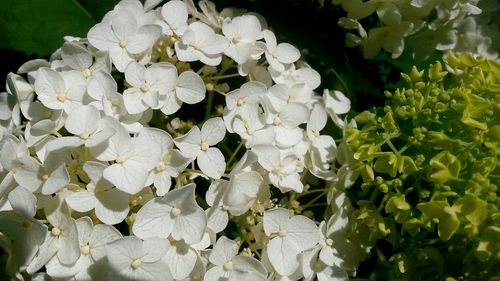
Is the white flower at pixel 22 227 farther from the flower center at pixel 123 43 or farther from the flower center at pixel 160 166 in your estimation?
the flower center at pixel 123 43

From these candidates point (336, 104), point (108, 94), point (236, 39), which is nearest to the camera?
point (108, 94)

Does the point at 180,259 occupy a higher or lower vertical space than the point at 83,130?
lower

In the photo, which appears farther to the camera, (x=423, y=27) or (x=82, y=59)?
(x=423, y=27)

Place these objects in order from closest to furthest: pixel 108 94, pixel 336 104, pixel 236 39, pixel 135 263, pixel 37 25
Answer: pixel 135 263
pixel 108 94
pixel 236 39
pixel 336 104
pixel 37 25

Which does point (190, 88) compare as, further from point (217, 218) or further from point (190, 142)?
point (217, 218)

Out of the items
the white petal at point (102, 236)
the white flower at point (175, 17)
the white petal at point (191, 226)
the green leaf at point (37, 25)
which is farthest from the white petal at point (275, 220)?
the green leaf at point (37, 25)

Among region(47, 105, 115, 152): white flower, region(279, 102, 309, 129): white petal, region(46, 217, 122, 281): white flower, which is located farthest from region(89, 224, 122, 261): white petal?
region(279, 102, 309, 129): white petal

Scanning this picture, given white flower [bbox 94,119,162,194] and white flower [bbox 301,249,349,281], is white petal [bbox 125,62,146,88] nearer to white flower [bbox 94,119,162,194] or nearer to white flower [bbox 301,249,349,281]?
white flower [bbox 94,119,162,194]

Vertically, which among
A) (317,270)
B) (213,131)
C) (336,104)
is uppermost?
(213,131)

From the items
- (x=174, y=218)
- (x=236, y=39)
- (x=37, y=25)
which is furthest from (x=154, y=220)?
(x=37, y=25)
